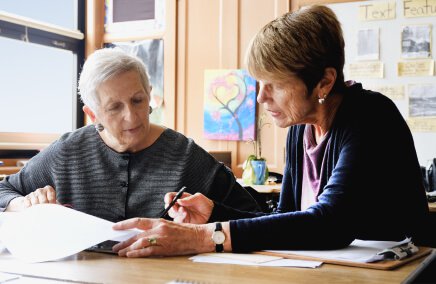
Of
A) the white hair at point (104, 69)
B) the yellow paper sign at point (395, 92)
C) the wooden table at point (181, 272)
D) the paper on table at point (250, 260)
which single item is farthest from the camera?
the yellow paper sign at point (395, 92)

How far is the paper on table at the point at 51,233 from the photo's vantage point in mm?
1214

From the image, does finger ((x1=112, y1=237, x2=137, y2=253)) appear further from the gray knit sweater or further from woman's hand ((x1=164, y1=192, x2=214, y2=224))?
the gray knit sweater

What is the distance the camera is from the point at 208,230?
1225mm

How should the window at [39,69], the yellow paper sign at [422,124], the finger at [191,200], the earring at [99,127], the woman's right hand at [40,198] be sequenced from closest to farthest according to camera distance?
1. the finger at [191,200]
2. the woman's right hand at [40,198]
3. the earring at [99,127]
4. the yellow paper sign at [422,124]
5. the window at [39,69]

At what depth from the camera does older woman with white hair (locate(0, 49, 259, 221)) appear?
1.73m

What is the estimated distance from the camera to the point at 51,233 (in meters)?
1.29

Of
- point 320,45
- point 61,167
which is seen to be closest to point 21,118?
point 61,167

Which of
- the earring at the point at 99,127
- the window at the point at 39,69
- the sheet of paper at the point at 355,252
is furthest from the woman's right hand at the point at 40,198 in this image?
the window at the point at 39,69

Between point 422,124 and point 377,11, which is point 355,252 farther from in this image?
point 377,11

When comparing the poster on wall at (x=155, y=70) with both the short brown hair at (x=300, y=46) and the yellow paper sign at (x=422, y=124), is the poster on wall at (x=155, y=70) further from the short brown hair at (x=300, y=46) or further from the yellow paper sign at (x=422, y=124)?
the short brown hair at (x=300, y=46)

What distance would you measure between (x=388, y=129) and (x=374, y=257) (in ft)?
1.22

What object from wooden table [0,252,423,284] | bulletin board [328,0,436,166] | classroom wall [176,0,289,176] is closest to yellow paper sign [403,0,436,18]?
bulletin board [328,0,436,166]

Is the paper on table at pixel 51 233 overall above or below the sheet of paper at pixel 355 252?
above

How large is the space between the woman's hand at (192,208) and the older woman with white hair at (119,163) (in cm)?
29
